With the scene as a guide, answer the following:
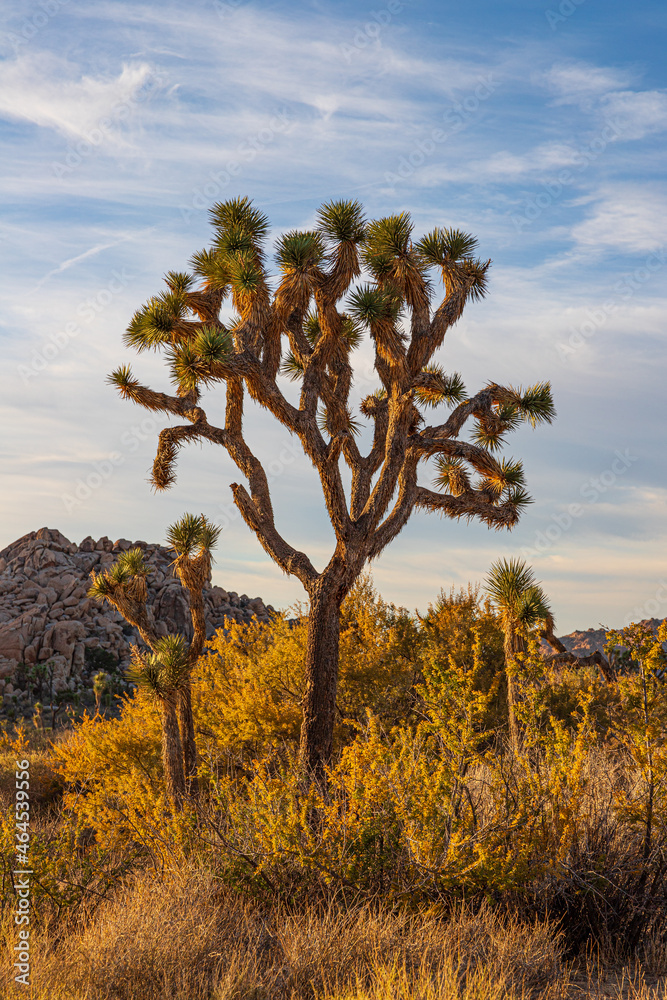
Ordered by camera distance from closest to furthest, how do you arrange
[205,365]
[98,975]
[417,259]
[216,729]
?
[98,975] → [205,365] → [417,259] → [216,729]

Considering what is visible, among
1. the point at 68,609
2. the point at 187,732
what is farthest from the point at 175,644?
the point at 68,609

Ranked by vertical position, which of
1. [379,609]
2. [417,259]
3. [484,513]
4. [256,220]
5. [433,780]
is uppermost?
[256,220]

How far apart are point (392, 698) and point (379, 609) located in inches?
85.1

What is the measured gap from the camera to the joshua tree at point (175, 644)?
12.7 m

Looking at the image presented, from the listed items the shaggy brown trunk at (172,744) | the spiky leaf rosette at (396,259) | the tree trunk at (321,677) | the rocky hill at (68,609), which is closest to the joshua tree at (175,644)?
the shaggy brown trunk at (172,744)

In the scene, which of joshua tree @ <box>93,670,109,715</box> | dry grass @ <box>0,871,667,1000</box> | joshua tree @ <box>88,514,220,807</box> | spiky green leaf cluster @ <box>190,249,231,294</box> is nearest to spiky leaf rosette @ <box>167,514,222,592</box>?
joshua tree @ <box>88,514,220,807</box>

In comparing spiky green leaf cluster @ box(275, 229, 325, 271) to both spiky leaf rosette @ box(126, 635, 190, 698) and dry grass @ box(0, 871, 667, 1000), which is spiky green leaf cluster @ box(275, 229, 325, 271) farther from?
dry grass @ box(0, 871, 667, 1000)

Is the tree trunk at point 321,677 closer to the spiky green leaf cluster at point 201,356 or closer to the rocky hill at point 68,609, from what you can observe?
the spiky green leaf cluster at point 201,356

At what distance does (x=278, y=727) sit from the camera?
583 inches

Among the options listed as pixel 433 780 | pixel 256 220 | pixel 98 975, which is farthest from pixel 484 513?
pixel 98 975

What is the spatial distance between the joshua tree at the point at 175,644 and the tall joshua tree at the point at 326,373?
1124 millimetres

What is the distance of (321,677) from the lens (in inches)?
461

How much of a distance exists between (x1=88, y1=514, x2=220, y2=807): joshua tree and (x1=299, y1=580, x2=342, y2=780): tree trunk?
2.22 metres

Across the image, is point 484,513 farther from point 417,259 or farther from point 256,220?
point 256,220
